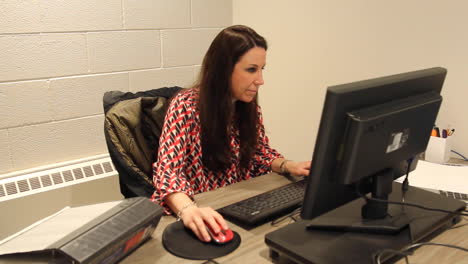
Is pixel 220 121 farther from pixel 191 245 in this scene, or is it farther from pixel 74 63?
pixel 74 63

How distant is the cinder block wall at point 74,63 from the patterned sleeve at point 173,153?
0.81m

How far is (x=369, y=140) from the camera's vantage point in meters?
0.87

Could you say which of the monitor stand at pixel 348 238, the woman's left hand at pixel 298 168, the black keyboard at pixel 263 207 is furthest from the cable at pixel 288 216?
the woman's left hand at pixel 298 168

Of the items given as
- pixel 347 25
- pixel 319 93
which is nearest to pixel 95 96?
pixel 319 93

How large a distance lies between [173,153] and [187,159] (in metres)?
0.15

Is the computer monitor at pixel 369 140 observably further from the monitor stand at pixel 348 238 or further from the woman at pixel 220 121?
the woman at pixel 220 121

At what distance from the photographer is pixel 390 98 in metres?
0.91

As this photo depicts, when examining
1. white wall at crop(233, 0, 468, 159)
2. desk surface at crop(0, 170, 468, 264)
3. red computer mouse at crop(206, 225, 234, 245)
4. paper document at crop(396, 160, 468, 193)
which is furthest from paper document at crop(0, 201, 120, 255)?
white wall at crop(233, 0, 468, 159)

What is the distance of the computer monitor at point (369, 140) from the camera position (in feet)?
2.75

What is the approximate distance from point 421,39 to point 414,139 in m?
1.02

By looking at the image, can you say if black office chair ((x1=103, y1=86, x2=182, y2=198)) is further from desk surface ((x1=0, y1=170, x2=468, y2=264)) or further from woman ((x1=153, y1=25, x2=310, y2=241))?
desk surface ((x1=0, y1=170, x2=468, y2=264))

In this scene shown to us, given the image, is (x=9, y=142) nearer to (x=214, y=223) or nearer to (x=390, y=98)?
(x=214, y=223)

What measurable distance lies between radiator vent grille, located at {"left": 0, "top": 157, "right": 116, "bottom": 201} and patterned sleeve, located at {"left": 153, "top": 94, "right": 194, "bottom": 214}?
0.81m

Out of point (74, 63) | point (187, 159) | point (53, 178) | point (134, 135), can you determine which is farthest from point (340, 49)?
point (53, 178)
